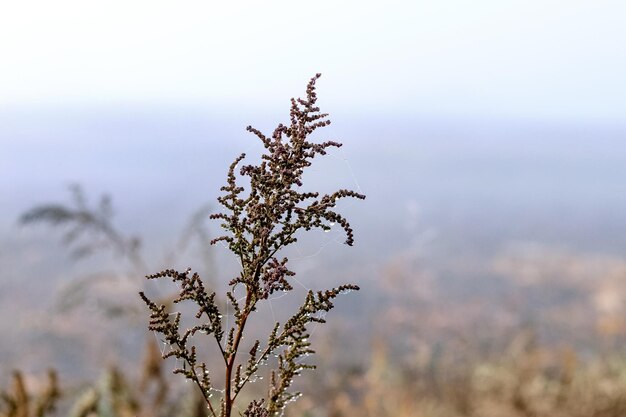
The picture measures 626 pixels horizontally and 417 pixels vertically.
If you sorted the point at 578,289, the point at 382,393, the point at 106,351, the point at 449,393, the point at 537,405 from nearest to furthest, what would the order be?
the point at 537,405, the point at 382,393, the point at 449,393, the point at 106,351, the point at 578,289

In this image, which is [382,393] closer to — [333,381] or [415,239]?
[333,381]

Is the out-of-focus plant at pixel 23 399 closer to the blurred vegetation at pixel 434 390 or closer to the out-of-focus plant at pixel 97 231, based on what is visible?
the blurred vegetation at pixel 434 390

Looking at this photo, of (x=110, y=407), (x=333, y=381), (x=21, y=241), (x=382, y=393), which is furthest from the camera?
(x=21, y=241)

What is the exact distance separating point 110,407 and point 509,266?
16.2 meters

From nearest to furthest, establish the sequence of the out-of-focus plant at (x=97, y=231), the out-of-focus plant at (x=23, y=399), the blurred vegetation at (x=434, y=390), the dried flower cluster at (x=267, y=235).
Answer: the dried flower cluster at (x=267, y=235) < the out-of-focus plant at (x=23, y=399) < the blurred vegetation at (x=434, y=390) < the out-of-focus plant at (x=97, y=231)

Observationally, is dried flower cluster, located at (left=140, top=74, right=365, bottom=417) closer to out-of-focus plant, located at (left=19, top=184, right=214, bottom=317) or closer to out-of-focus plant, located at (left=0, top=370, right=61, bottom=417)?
out-of-focus plant, located at (left=0, top=370, right=61, bottom=417)

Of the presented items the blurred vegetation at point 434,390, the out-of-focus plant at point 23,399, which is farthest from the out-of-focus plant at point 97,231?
the out-of-focus plant at point 23,399

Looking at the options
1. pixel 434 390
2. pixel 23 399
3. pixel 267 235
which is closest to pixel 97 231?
pixel 23 399

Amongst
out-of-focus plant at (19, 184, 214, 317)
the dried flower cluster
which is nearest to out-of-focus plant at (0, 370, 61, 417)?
the dried flower cluster

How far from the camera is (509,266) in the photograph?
18.8 m

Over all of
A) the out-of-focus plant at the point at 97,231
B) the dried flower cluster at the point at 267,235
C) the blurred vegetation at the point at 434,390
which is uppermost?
the out-of-focus plant at the point at 97,231

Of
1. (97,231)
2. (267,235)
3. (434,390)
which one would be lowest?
(267,235)

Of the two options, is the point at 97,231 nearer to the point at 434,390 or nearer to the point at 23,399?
the point at 23,399

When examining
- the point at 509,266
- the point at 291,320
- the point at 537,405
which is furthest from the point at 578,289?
the point at 291,320
